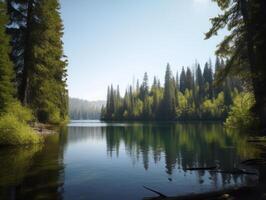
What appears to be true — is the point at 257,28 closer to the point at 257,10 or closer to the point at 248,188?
the point at 257,10

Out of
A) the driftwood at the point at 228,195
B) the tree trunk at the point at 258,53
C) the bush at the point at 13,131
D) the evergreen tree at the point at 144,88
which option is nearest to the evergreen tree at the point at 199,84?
the evergreen tree at the point at 144,88

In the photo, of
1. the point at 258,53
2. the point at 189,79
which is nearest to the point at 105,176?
the point at 258,53

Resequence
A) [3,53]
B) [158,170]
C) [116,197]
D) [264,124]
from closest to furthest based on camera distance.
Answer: [116,197] < [158,170] < [264,124] < [3,53]

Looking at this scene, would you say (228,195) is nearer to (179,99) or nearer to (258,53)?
(258,53)

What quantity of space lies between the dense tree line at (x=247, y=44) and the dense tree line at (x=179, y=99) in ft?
208

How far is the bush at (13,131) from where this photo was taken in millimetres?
18219

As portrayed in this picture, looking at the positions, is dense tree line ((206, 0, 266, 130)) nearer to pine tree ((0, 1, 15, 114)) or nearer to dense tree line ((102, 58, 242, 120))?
pine tree ((0, 1, 15, 114))

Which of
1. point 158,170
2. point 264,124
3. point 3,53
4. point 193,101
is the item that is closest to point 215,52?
point 264,124

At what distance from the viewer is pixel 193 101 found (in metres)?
94.9

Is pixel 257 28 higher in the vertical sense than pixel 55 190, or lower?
higher

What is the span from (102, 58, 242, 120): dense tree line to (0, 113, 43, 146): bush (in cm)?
6689

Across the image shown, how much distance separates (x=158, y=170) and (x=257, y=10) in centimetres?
1008

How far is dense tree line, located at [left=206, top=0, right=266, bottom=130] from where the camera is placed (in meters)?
11.9

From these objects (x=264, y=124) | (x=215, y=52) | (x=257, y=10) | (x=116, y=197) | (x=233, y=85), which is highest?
(x=233, y=85)
